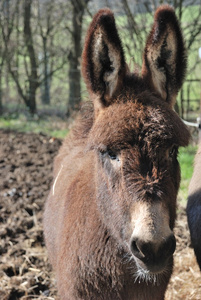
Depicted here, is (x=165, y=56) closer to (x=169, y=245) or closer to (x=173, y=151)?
(x=173, y=151)

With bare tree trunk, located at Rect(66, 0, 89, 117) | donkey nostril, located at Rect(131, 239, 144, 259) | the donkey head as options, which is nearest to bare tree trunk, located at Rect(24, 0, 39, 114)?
bare tree trunk, located at Rect(66, 0, 89, 117)

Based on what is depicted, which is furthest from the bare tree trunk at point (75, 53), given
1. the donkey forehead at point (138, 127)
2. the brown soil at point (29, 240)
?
the donkey forehead at point (138, 127)

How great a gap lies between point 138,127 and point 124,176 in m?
0.35

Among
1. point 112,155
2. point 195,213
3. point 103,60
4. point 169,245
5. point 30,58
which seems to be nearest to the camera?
point 169,245

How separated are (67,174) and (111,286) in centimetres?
132

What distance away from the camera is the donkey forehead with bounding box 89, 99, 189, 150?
2.40 m

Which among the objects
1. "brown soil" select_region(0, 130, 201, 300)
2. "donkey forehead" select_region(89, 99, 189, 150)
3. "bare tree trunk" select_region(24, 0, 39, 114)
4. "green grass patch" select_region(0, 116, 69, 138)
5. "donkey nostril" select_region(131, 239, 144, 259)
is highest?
"bare tree trunk" select_region(24, 0, 39, 114)

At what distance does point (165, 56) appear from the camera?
113 inches

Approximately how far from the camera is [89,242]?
2.89 m

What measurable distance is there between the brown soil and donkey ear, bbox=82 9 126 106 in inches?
102

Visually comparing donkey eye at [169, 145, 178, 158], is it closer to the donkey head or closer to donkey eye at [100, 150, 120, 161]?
the donkey head

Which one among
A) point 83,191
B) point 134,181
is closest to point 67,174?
point 83,191

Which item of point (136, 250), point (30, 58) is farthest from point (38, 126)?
point (136, 250)

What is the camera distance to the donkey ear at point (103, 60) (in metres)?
2.68
